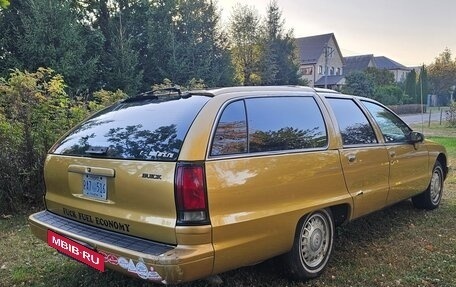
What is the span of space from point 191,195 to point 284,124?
3.84 feet

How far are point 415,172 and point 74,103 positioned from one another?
5536 millimetres

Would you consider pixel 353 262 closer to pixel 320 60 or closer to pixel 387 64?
pixel 320 60

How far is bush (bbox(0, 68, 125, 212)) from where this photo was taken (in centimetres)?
552

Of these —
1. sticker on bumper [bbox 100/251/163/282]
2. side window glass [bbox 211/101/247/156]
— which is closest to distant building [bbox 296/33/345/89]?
side window glass [bbox 211/101/247/156]

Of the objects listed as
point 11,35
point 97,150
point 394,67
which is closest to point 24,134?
point 97,150

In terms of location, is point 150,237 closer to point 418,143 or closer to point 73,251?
point 73,251

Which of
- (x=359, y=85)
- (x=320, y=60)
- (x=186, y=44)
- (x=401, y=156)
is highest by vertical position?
(x=320, y=60)

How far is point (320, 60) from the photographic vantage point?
54.4m

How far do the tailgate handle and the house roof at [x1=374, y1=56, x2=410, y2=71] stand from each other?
75.4 m

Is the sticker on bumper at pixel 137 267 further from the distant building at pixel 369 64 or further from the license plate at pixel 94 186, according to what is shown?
the distant building at pixel 369 64

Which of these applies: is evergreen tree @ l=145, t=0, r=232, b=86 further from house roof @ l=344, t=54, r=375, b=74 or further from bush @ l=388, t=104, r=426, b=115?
house roof @ l=344, t=54, r=375, b=74

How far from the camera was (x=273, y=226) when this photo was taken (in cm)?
298

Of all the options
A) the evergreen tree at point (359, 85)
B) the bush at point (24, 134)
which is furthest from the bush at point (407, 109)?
the bush at point (24, 134)

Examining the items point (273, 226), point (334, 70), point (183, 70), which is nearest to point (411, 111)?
point (334, 70)
